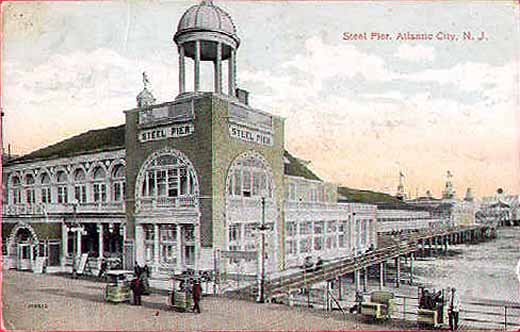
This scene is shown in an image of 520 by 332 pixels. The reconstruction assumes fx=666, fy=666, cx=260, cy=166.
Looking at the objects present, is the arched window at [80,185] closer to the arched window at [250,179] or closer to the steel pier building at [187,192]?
the steel pier building at [187,192]

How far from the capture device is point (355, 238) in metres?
3.98

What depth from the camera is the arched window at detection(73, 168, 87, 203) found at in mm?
3969

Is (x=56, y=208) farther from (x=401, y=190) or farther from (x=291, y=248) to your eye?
(x=401, y=190)

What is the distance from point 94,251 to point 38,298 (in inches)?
16.5

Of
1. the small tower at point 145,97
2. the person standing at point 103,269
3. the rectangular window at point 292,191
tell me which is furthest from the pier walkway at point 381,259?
the small tower at point 145,97

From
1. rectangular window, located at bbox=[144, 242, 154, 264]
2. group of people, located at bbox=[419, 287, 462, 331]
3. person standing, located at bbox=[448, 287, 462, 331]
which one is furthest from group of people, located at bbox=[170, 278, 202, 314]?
person standing, located at bbox=[448, 287, 462, 331]

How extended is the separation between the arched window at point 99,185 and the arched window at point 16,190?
479 mm

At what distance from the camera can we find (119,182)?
3906mm

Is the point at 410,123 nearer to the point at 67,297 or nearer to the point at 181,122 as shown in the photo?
the point at 181,122

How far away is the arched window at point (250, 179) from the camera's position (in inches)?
149

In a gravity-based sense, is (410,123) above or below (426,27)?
below

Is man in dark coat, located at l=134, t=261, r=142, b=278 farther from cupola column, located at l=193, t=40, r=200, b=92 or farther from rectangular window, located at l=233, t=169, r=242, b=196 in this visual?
cupola column, located at l=193, t=40, r=200, b=92

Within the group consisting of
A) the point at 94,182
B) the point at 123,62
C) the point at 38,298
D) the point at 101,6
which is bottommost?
the point at 38,298

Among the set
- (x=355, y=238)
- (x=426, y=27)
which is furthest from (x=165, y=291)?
(x=426, y=27)
